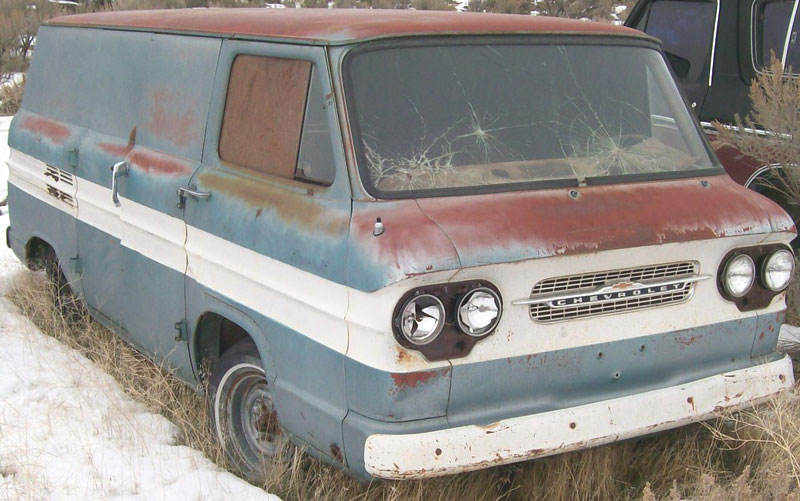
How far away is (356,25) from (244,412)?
171 centimetres

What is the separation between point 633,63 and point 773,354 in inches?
54.4

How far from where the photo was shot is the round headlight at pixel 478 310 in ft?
10.8

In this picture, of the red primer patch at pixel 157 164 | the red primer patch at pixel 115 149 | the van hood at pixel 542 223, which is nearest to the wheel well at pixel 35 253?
the red primer patch at pixel 115 149

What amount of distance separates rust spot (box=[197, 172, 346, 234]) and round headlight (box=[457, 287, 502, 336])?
500mm

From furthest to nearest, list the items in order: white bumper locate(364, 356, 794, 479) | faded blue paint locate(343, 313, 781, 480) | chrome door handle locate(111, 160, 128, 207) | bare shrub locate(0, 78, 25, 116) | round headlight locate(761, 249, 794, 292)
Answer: bare shrub locate(0, 78, 25, 116) < chrome door handle locate(111, 160, 128, 207) < round headlight locate(761, 249, 794, 292) < faded blue paint locate(343, 313, 781, 480) < white bumper locate(364, 356, 794, 479)

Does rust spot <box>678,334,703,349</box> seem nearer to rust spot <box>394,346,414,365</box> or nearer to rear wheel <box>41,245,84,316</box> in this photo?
rust spot <box>394,346,414,365</box>

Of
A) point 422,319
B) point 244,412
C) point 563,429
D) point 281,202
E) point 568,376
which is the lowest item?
point 244,412

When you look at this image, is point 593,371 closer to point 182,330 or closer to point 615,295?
point 615,295

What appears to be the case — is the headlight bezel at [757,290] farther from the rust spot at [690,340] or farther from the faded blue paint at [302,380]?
the faded blue paint at [302,380]

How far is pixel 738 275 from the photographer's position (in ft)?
12.4

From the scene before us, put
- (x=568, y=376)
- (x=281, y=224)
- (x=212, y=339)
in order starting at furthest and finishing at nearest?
1. (x=212, y=339)
2. (x=281, y=224)
3. (x=568, y=376)

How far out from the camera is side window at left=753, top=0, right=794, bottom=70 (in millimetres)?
6488

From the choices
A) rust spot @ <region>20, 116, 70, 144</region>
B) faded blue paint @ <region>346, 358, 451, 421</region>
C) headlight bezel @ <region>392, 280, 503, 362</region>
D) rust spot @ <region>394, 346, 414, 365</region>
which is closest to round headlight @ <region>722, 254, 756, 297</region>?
headlight bezel @ <region>392, 280, 503, 362</region>

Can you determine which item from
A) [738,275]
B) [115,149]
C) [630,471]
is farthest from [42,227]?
[738,275]
